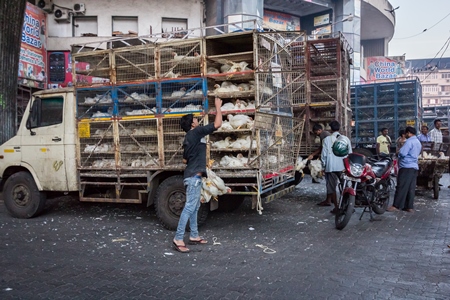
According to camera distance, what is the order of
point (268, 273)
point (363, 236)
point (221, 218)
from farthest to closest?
point (221, 218), point (363, 236), point (268, 273)

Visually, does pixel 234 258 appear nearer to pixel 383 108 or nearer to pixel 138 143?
pixel 138 143

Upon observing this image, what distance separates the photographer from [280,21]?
23000 mm

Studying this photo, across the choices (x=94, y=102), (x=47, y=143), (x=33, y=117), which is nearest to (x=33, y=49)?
(x=33, y=117)

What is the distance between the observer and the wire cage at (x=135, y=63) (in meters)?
6.99

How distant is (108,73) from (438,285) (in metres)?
6.16

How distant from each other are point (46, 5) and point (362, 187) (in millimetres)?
15748

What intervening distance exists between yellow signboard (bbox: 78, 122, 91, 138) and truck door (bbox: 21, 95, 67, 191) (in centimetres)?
36

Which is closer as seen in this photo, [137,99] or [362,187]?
[362,187]

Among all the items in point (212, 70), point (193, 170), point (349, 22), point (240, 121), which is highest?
point (349, 22)

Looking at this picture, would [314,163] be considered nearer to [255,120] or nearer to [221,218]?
[221,218]

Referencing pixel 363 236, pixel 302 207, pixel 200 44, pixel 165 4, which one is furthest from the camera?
pixel 165 4

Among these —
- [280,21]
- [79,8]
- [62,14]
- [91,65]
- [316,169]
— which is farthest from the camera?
[280,21]

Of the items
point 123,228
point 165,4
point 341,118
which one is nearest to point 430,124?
point 341,118

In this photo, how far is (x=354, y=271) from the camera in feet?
14.6
